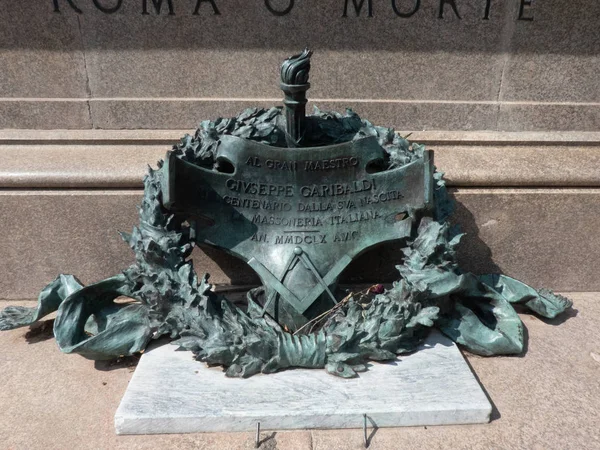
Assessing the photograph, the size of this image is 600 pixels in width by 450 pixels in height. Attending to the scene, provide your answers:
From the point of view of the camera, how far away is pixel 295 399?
299 cm

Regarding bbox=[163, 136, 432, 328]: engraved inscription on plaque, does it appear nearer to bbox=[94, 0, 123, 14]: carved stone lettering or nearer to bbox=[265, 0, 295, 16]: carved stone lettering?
bbox=[265, 0, 295, 16]: carved stone lettering

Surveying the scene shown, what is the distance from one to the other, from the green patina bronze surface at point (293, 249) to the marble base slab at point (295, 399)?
0.15 meters

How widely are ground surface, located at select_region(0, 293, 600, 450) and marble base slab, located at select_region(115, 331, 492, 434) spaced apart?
6cm

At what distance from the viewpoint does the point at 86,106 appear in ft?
14.4

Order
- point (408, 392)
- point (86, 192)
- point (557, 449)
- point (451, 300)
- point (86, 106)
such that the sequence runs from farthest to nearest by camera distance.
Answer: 1. point (86, 106)
2. point (86, 192)
3. point (451, 300)
4. point (408, 392)
5. point (557, 449)

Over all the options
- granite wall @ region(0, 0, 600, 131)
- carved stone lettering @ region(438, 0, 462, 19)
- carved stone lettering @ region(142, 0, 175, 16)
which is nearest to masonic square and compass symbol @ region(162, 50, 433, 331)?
granite wall @ region(0, 0, 600, 131)

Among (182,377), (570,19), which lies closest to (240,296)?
(182,377)

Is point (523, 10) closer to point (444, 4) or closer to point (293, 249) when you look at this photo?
point (444, 4)

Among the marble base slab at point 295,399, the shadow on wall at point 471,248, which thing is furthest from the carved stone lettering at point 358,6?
the marble base slab at point 295,399

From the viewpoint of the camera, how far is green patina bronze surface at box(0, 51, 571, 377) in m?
A: 3.35

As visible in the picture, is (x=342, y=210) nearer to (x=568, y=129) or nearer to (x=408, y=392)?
(x=408, y=392)

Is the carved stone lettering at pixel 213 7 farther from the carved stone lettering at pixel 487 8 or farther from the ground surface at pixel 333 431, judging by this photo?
the ground surface at pixel 333 431

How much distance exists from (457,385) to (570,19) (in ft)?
10.6

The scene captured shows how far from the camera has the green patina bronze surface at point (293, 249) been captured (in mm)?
3352
